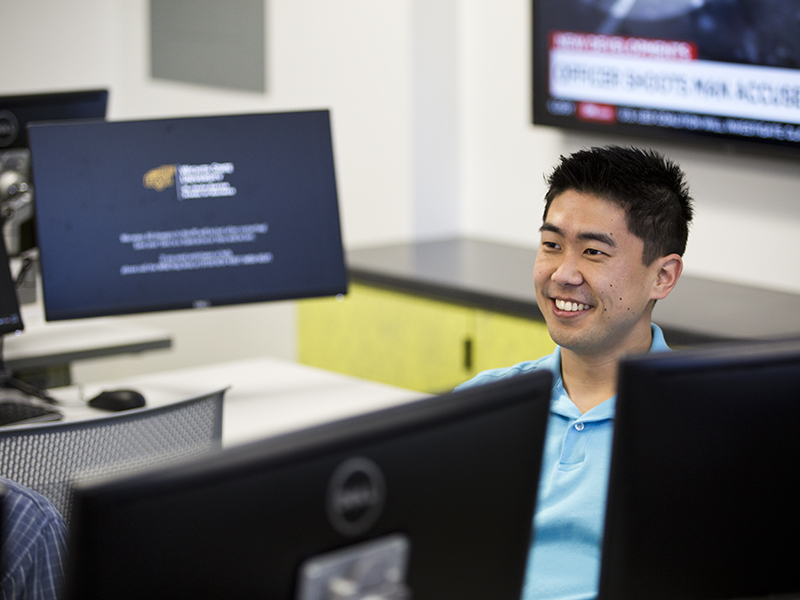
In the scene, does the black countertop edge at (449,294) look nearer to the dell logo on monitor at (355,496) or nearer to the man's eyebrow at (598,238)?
the man's eyebrow at (598,238)

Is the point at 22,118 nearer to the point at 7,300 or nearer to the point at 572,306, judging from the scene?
the point at 7,300

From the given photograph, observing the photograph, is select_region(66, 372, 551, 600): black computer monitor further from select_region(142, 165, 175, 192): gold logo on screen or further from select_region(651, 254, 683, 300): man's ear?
Result: select_region(142, 165, 175, 192): gold logo on screen

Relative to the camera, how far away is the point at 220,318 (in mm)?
4586

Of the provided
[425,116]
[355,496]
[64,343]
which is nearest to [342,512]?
[355,496]

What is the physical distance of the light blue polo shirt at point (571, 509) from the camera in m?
1.37

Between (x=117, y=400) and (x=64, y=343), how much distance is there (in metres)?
0.48

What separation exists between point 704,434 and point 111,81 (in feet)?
14.5

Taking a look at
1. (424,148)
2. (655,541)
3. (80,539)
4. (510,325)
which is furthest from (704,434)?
(424,148)

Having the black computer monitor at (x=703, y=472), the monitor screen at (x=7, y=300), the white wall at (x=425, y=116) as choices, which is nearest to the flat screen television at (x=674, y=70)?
the white wall at (x=425, y=116)

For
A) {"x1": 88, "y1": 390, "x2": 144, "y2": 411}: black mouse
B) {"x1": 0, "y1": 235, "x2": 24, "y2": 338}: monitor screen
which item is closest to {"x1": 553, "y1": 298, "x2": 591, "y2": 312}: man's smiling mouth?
{"x1": 88, "y1": 390, "x2": 144, "y2": 411}: black mouse

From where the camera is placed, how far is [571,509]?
140 cm

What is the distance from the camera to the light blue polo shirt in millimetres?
1366

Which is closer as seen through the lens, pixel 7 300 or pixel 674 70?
pixel 7 300

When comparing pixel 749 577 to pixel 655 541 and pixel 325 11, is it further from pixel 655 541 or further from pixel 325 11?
pixel 325 11
